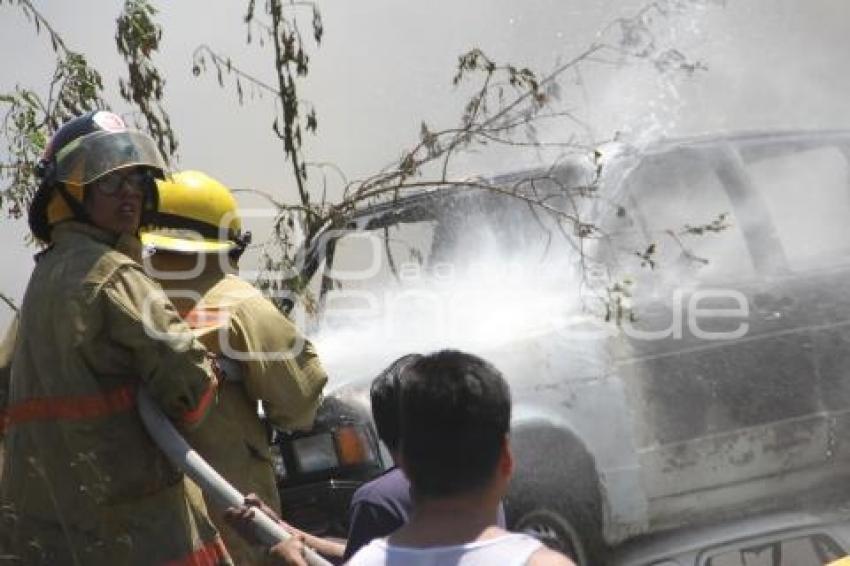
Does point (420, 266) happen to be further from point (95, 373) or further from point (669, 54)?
point (95, 373)

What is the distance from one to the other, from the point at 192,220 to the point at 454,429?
2.13m

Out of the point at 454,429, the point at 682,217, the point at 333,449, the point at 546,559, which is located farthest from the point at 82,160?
the point at 682,217

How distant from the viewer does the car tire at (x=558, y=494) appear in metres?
5.29

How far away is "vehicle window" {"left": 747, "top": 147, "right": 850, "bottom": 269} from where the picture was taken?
22.8ft

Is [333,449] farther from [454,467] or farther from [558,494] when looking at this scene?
[454,467]

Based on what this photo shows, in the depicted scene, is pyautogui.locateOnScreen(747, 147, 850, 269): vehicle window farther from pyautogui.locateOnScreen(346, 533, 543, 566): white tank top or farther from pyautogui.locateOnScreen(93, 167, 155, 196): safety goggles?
pyautogui.locateOnScreen(346, 533, 543, 566): white tank top

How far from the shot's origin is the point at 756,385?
598 centimetres

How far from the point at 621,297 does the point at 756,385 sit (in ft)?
2.54

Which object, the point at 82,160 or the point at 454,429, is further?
the point at 82,160

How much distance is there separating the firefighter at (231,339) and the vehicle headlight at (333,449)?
3.27ft

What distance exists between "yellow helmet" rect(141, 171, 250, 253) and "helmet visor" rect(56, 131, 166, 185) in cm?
69

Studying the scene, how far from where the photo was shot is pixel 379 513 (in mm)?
3035

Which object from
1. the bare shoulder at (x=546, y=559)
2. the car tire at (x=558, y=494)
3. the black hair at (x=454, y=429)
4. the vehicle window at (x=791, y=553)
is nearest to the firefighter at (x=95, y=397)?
the black hair at (x=454, y=429)

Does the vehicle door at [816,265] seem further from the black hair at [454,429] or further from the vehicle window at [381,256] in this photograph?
the black hair at [454,429]
